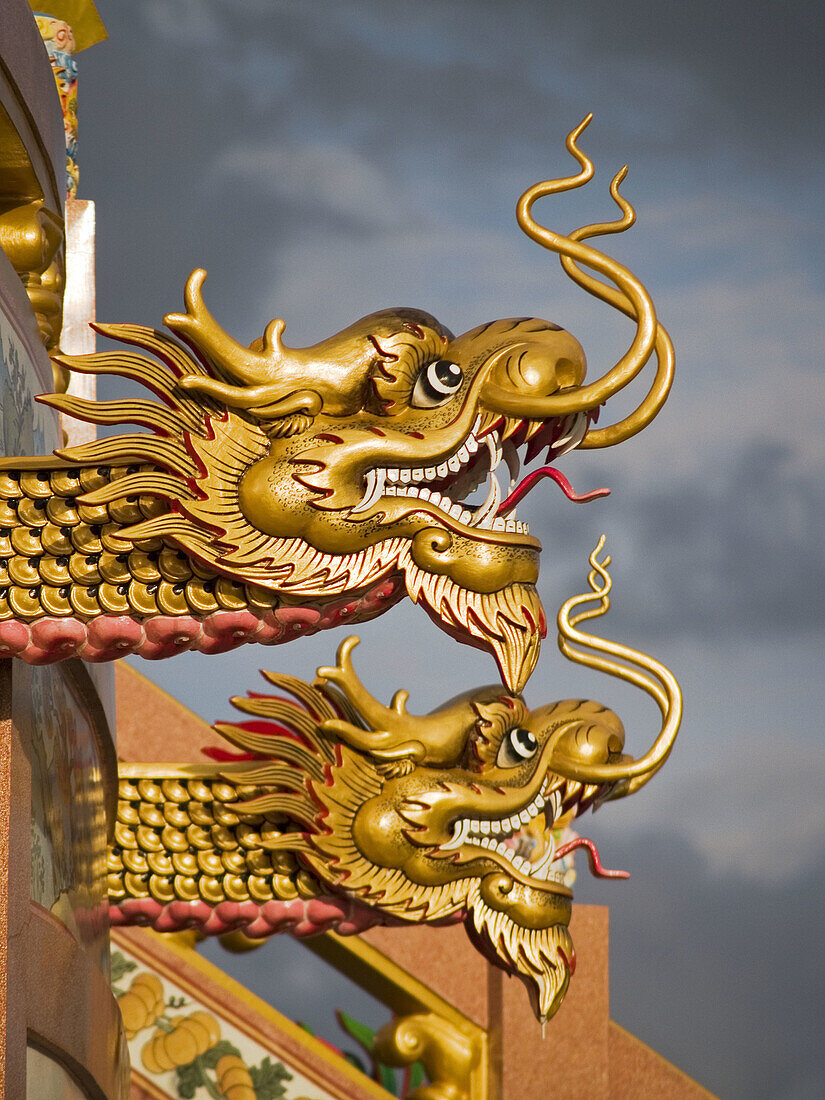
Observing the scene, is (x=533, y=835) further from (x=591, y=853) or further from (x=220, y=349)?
(x=220, y=349)

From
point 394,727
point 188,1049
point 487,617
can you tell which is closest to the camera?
point 487,617

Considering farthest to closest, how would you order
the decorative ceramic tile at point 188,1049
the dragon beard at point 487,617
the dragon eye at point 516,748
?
the decorative ceramic tile at point 188,1049
the dragon eye at point 516,748
the dragon beard at point 487,617

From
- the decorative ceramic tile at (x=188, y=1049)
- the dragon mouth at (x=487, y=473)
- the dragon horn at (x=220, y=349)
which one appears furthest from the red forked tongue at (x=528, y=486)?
the decorative ceramic tile at (x=188, y=1049)

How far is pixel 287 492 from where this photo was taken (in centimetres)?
145

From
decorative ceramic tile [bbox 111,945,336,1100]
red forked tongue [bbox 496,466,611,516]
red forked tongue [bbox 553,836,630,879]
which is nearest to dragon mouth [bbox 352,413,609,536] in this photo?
red forked tongue [bbox 496,466,611,516]

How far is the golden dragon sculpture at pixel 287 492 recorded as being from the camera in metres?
1.45

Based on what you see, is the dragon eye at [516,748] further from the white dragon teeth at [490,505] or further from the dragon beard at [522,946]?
the white dragon teeth at [490,505]

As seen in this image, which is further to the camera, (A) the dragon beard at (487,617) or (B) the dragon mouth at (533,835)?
(B) the dragon mouth at (533,835)

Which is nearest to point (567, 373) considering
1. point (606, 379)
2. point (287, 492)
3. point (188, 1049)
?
point (606, 379)


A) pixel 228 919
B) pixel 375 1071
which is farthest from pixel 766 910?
pixel 228 919

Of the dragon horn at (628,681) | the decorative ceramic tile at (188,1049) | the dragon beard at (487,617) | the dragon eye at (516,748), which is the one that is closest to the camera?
the dragon beard at (487,617)

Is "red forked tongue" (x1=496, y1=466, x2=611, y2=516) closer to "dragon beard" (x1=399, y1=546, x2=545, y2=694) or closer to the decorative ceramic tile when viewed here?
"dragon beard" (x1=399, y1=546, x2=545, y2=694)

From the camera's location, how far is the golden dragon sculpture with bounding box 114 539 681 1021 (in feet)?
7.98

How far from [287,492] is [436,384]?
0.17 meters
